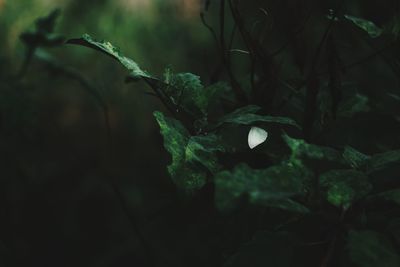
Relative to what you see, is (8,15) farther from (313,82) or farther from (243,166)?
(243,166)

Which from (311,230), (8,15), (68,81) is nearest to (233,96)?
(311,230)

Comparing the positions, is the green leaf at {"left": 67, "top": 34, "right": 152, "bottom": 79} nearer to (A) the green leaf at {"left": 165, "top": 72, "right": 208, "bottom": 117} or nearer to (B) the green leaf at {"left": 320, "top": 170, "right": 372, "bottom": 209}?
(A) the green leaf at {"left": 165, "top": 72, "right": 208, "bottom": 117}

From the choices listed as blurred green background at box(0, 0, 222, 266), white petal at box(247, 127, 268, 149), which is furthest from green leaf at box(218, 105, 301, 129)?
blurred green background at box(0, 0, 222, 266)

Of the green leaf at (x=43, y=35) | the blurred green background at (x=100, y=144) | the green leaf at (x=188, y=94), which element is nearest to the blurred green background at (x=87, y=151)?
the blurred green background at (x=100, y=144)

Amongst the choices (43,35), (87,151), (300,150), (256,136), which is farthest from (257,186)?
(87,151)

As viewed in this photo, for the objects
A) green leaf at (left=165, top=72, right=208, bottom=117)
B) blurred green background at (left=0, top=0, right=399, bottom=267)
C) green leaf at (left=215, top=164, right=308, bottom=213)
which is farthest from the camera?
blurred green background at (left=0, top=0, right=399, bottom=267)

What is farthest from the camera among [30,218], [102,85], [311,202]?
[102,85]
